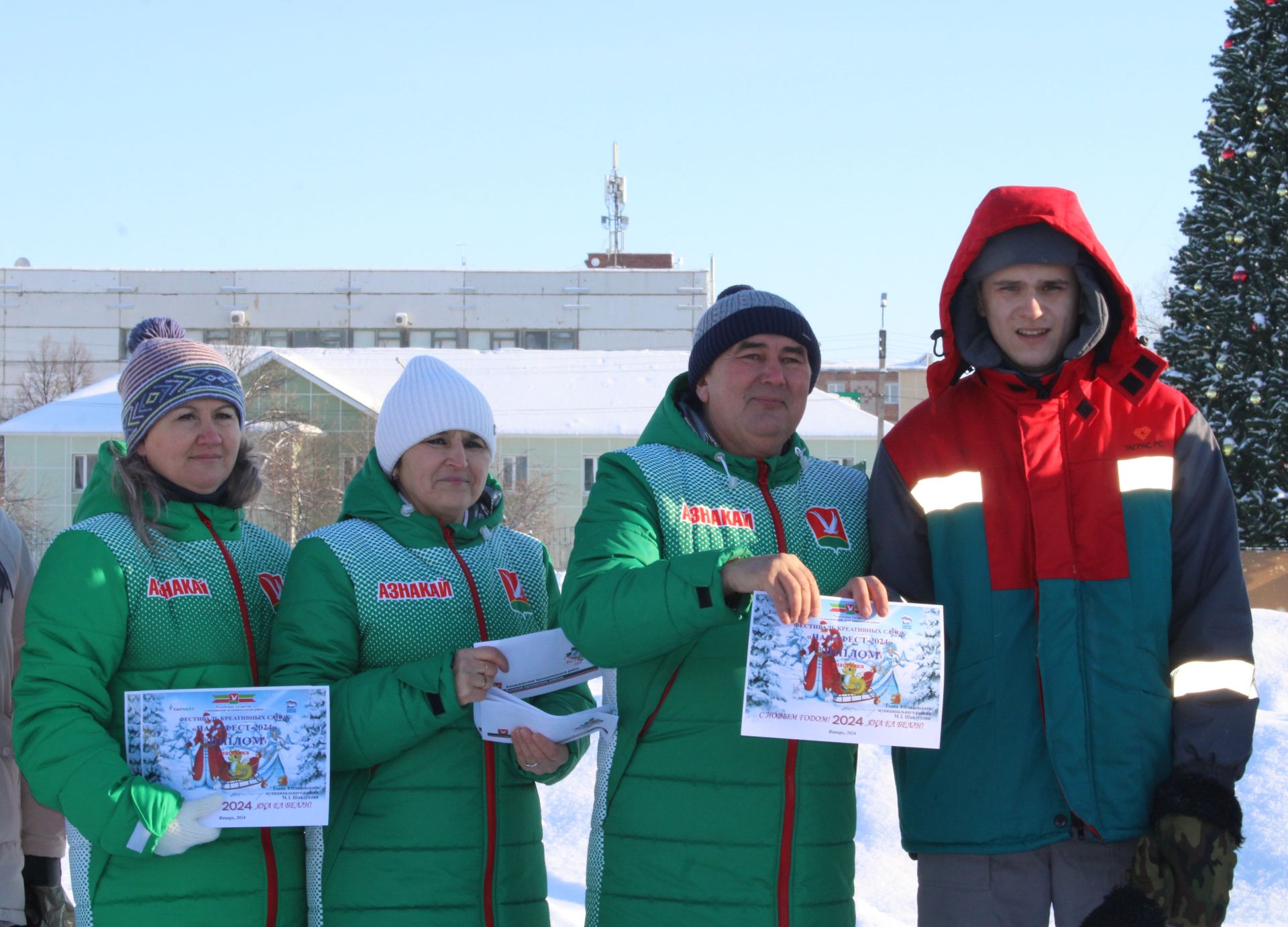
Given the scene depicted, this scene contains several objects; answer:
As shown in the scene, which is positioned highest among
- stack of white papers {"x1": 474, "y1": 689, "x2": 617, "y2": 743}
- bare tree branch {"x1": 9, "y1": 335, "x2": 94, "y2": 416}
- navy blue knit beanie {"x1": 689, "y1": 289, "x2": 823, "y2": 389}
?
bare tree branch {"x1": 9, "y1": 335, "x2": 94, "y2": 416}

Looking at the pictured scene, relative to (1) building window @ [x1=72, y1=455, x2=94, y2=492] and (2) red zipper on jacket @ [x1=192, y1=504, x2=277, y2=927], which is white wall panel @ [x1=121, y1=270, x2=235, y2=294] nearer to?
(1) building window @ [x1=72, y1=455, x2=94, y2=492]

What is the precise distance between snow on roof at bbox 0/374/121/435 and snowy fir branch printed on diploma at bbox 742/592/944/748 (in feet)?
110

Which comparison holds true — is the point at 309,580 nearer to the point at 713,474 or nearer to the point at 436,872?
the point at 436,872

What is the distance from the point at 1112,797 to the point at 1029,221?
144 centimetres

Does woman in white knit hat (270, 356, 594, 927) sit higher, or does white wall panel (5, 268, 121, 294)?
white wall panel (5, 268, 121, 294)

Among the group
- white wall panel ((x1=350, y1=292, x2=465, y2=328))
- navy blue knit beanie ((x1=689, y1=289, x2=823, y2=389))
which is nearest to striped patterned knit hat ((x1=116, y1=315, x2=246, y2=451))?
navy blue knit beanie ((x1=689, y1=289, x2=823, y2=389))

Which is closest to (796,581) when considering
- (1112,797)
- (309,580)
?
(1112,797)

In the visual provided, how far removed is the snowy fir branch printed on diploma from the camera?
9.66 ft

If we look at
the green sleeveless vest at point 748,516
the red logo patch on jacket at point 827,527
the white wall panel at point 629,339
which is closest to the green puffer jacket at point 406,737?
the green sleeveless vest at point 748,516

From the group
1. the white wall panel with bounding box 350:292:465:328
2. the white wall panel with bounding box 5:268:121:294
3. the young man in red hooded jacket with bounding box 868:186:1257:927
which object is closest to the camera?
the young man in red hooded jacket with bounding box 868:186:1257:927

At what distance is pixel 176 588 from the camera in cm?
336

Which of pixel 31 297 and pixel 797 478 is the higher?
pixel 31 297

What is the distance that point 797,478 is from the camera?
349 cm

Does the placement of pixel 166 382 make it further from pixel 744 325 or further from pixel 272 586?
pixel 744 325
